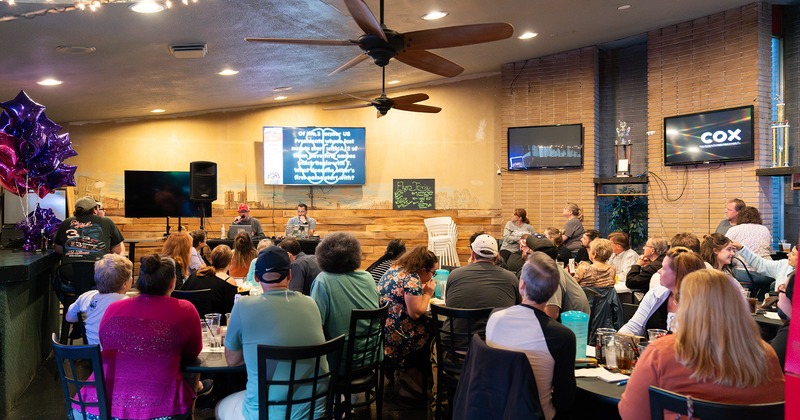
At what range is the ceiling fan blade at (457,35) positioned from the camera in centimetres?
417

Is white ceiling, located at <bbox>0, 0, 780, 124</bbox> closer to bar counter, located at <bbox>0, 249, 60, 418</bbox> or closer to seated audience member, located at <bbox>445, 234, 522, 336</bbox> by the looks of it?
bar counter, located at <bbox>0, 249, 60, 418</bbox>

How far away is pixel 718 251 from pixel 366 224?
780cm

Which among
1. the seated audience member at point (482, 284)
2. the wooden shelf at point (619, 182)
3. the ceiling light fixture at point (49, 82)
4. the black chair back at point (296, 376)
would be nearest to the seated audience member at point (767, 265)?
the seated audience member at point (482, 284)

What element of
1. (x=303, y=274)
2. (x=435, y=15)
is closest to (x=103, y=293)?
(x=303, y=274)

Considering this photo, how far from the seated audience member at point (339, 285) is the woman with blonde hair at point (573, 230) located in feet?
19.4

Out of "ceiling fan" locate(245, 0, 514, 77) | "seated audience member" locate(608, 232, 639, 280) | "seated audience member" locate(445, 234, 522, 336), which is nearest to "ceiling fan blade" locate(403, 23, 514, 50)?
"ceiling fan" locate(245, 0, 514, 77)

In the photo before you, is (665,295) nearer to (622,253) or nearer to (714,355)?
(714,355)

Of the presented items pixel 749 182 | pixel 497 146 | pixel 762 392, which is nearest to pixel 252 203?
pixel 497 146

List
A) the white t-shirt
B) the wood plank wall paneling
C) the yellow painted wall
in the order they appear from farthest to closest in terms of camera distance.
Result: the yellow painted wall
the wood plank wall paneling
the white t-shirt

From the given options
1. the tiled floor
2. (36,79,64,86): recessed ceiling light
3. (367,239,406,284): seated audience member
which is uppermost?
(36,79,64,86): recessed ceiling light

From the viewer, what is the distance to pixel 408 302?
4.38m

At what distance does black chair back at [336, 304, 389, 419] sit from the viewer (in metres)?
3.73

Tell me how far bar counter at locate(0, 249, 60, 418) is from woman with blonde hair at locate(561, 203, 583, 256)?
665 cm

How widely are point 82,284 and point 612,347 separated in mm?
4731
